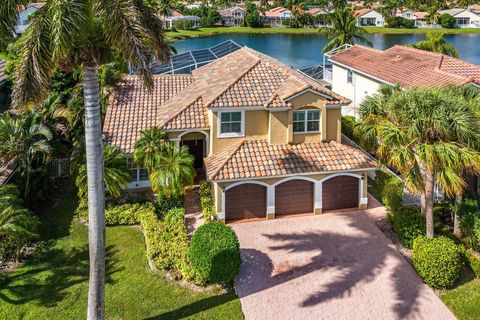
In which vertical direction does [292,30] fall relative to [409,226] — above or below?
above

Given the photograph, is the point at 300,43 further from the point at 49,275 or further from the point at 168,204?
the point at 49,275

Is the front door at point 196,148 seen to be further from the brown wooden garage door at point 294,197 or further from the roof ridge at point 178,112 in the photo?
the brown wooden garage door at point 294,197

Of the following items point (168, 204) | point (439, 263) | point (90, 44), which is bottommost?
point (439, 263)

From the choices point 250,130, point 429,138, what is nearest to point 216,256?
point 250,130

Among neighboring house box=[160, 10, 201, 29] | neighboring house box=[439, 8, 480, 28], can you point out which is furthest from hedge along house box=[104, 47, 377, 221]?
neighboring house box=[439, 8, 480, 28]

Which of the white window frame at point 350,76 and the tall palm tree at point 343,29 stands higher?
the tall palm tree at point 343,29

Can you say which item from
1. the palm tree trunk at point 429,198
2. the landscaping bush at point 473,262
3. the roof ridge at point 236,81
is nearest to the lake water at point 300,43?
the roof ridge at point 236,81

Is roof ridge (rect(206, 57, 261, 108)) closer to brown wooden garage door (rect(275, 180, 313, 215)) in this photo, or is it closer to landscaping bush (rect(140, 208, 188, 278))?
brown wooden garage door (rect(275, 180, 313, 215))
